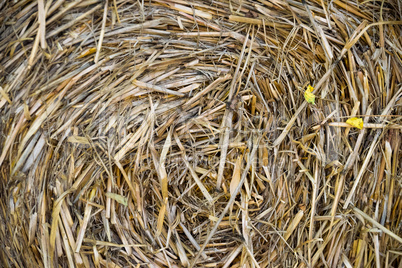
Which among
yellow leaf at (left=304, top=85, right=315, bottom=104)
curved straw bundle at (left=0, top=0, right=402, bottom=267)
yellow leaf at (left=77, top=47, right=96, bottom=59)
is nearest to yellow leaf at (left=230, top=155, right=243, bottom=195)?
curved straw bundle at (left=0, top=0, right=402, bottom=267)

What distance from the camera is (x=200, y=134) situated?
121 cm

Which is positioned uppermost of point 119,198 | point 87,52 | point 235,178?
point 87,52

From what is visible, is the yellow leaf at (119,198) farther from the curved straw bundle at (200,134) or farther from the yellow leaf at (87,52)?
the yellow leaf at (87,52)

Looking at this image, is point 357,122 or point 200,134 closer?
point 357,122

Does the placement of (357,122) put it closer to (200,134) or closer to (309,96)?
(309,96)

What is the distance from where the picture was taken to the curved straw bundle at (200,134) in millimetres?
1055

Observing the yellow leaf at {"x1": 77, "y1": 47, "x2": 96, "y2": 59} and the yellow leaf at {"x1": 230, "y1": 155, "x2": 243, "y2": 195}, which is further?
the yellow leaf at {"x1": 230, "y1": 155, "x2": 243, "y2": 195}

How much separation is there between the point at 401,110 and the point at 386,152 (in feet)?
0.48

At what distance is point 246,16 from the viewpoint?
43.5 inches

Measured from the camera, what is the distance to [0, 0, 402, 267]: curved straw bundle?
105cm

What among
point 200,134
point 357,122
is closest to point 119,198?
point 200,134

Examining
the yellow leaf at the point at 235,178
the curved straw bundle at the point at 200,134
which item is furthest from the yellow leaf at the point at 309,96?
the yellow leaf at the point at 235,178

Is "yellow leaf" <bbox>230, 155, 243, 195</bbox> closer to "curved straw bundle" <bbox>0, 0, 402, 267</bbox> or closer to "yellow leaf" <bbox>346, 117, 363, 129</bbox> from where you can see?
"curved straw bundle" <bbox>0, 0, 402, 267</bbox>

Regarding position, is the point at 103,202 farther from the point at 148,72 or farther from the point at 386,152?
the point at 386,152
